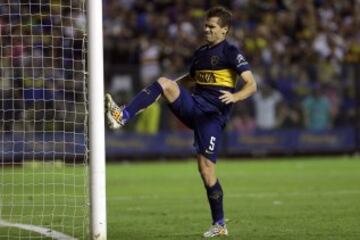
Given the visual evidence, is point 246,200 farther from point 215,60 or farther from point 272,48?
point 272,48

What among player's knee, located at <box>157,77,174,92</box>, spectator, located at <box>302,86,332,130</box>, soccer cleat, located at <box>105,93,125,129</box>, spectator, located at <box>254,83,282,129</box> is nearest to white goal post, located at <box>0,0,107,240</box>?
soccer cleat, located at <box>105,93,125,129</box>

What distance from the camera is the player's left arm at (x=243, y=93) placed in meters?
8.75

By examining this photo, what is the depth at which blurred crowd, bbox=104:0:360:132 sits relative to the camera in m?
24.1

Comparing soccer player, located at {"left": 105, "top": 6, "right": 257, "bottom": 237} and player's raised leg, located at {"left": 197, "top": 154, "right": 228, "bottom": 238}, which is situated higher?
soccer player, located at {"left": 105, "top": 6, "right": 257, "bottom": 237}

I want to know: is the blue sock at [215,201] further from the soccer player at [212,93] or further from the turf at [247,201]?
the turf at [247,201]

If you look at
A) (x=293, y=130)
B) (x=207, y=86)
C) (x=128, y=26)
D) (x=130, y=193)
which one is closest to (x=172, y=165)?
(x=293, y=130)

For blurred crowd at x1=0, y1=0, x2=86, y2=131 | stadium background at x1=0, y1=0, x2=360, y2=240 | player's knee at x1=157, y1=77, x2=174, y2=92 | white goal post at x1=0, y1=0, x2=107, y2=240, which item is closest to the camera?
white goal post at x1=0, y1=0, x2=107, y2=240

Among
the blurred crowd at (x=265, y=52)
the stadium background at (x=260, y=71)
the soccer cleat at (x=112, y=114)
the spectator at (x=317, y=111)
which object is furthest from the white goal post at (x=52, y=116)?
the spectator at (x=317, y=111)

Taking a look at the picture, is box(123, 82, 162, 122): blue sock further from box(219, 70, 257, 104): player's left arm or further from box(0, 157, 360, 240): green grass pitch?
box(0, 157, 360, 240): green grass pitch

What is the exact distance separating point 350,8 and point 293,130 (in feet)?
17.6

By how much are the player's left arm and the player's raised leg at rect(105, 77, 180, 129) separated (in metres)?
0.50

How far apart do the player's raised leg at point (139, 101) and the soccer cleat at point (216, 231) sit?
1.31 meters

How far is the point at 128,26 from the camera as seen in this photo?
85.0ft

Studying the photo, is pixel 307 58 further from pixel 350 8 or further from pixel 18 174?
pixel 18 174
